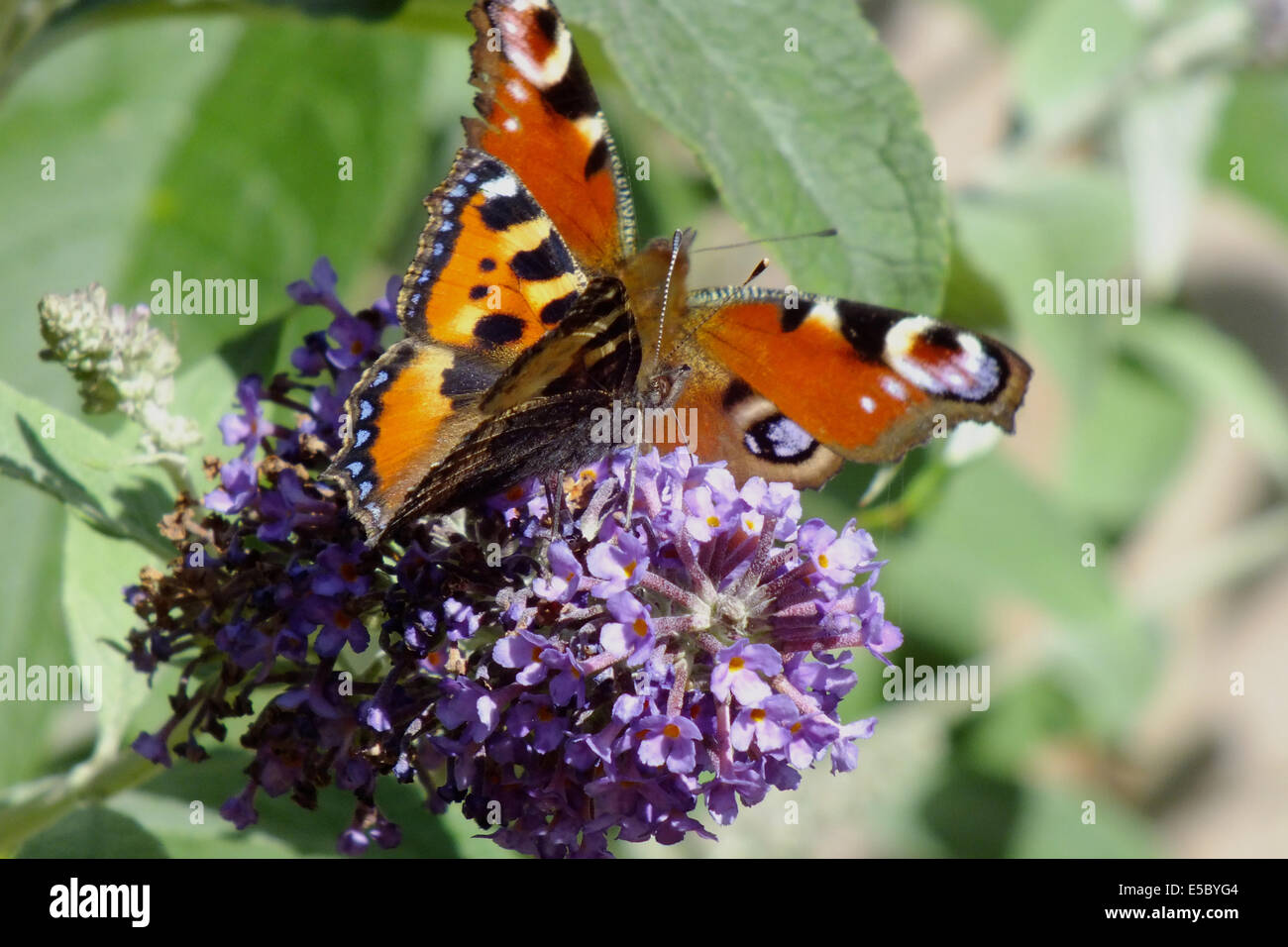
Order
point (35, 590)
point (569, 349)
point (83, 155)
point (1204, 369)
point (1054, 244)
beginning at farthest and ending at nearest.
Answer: point (1204, 369), point (83, 155), point (1054, 244), point (35, 590), point (569, 349)

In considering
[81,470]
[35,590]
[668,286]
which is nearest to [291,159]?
[35,590]

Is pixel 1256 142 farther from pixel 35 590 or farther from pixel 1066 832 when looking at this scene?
pixel 35 590

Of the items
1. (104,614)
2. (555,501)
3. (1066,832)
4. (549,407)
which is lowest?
(1066,832)

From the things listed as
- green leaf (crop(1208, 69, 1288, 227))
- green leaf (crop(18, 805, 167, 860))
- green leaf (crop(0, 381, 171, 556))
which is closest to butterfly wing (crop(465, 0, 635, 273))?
green leaf (crop(0, 381, 171, 556))

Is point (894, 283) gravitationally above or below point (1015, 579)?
above
